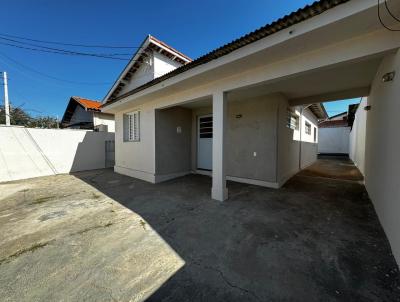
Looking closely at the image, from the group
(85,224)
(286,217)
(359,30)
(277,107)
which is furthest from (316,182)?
(85,224)

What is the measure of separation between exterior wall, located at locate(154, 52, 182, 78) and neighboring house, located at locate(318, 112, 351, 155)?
16.8 metres

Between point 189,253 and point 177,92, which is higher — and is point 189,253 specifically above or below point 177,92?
below

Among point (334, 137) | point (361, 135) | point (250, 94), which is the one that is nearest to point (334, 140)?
point (334, 137)

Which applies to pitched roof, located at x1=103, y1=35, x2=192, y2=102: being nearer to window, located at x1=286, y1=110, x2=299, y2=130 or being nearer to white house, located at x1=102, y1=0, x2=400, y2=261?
white house, located at x1=102, y1=0, x2=400, y2=261

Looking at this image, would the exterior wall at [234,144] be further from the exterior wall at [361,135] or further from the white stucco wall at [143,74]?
the white stucco wall at [143,74]

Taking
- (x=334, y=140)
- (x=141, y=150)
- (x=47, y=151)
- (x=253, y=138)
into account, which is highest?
(x=334, y=140)

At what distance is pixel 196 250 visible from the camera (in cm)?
231

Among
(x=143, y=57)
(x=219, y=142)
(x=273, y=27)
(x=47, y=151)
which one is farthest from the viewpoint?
(x=143, y=57)

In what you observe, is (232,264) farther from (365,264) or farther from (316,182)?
(316,182)

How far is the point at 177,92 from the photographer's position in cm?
507

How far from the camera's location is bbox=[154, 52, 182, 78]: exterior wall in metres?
8.33

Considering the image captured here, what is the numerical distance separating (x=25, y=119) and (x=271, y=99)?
30.1 metres

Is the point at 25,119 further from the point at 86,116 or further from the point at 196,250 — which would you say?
→ the point at 196,250

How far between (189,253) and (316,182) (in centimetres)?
555
